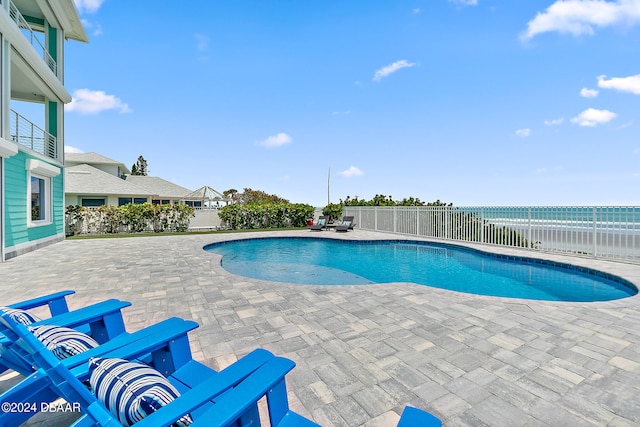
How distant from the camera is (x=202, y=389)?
125cm

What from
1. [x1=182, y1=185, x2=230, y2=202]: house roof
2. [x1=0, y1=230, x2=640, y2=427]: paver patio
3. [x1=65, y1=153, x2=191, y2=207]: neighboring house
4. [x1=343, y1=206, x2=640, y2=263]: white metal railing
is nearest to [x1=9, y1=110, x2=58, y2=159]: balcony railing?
[x1=0, y1=230, x2=640, y2=427]: paver patio

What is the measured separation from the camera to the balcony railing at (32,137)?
9.31 metres

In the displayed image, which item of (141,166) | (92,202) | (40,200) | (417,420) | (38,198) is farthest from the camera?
(141,166)

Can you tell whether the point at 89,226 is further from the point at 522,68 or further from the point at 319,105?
the point at 522,68

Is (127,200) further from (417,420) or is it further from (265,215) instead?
(417,420)

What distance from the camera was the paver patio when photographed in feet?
6.95

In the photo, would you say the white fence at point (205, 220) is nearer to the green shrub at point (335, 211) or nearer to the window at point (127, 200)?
the window at point (127, 200)

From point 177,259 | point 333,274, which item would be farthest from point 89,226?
point 333,274

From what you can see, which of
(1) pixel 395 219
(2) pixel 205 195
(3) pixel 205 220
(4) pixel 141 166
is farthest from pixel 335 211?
(4) pixel 141 166

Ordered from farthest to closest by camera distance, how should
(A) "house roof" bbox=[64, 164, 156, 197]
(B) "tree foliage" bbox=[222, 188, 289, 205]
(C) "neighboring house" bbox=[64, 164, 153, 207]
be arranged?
(B) "tree foliage" bbox=[222, 188, 289, 205], (A) "house roof" bbox=[64, 164, 156, 197], (C) "neighboring house" bbox=[64, 164, 153, 207]

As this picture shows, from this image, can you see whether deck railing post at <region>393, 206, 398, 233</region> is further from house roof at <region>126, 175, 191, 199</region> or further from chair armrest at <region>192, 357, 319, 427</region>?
house roof at <region>126, 175, 191, 199</region>

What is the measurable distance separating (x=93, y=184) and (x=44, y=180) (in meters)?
10.6

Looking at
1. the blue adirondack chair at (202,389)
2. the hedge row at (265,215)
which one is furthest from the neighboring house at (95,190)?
the blue adirondack chair at (202,389)

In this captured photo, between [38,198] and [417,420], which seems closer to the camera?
[417,420]
